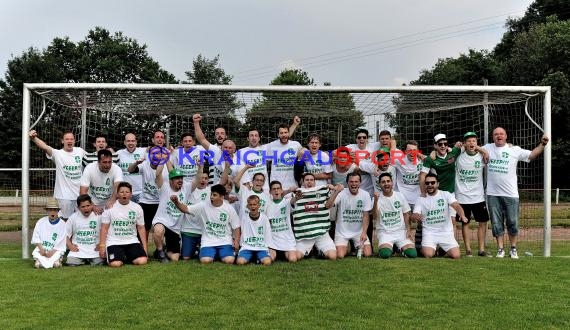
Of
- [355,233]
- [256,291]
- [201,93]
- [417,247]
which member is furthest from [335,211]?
[201,93]

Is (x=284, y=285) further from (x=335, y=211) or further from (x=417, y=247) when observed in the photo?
(x=417, y=247)

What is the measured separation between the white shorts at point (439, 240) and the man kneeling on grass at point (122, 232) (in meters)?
4.15

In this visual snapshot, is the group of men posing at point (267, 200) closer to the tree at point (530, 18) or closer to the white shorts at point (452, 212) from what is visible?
the white shorts at point (452, 212)

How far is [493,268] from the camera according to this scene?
652 cm

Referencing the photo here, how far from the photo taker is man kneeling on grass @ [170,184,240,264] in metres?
7.07

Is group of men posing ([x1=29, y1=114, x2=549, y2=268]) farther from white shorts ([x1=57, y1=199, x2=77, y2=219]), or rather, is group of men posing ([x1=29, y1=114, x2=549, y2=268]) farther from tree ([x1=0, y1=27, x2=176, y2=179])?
tree ([x1=0, y1=27, x2=176, y2=179])

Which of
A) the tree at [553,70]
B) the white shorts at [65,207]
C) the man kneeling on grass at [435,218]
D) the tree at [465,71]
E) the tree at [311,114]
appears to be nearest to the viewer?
the man kneeling on grass at [435,218]

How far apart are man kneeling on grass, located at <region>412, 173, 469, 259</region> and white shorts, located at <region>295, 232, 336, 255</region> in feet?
4.41

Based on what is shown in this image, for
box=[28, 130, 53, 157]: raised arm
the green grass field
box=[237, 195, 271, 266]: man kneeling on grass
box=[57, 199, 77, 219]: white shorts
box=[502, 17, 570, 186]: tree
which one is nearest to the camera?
the green grass field

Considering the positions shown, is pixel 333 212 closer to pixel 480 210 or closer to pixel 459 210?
pixel 459 210

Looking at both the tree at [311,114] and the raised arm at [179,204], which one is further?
the tree at [311,114]

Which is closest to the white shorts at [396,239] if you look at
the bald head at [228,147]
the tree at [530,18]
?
the bald head at [228,147]

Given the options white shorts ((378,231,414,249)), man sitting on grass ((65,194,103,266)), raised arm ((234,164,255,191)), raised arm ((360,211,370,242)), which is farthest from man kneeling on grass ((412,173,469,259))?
man sitting on grass ((65,194,103,266))

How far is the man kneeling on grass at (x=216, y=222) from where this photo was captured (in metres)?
7.07
